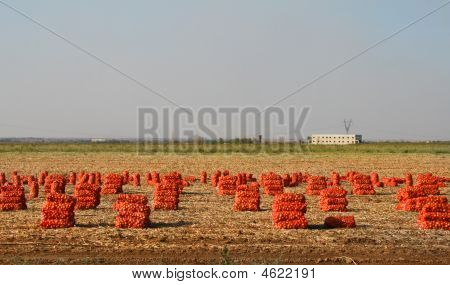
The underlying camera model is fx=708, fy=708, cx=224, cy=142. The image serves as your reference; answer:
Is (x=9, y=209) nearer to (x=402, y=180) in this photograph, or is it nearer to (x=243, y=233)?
(x=243, y=233)

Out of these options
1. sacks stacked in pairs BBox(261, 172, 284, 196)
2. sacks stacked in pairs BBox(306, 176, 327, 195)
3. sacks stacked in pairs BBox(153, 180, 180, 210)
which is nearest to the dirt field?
sacks stacked in pairs BBox(153, 180, 180, 210)

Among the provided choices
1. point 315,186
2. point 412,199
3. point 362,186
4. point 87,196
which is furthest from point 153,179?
point 412,199

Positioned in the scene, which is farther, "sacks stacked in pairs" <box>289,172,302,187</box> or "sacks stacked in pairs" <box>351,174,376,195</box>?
"sacks stacked in pairs" <box>289,172,302,187</box>

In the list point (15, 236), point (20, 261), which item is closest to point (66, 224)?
point (15, 236)

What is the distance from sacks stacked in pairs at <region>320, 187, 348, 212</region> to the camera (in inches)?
789

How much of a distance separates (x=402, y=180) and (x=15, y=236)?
70.6ft

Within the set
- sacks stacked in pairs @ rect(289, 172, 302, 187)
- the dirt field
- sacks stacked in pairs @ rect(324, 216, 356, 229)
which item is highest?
sacks stacked in pairs @ rect(289, 172, 302, 187)

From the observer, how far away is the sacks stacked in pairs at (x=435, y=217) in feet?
52.5

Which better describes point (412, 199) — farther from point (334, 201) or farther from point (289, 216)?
point (289, 216)

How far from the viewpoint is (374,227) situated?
1636 centimetres

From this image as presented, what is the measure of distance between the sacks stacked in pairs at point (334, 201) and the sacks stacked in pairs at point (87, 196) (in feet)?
21.5

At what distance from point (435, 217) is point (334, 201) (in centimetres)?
435

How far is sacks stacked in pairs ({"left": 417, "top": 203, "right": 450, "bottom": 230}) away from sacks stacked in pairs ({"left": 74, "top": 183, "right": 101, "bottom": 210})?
9.25m

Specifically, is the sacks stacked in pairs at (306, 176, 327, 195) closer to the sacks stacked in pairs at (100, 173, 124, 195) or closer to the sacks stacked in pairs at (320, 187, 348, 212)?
the sacks stacked in pairs at (320, 187, 348, 212)
